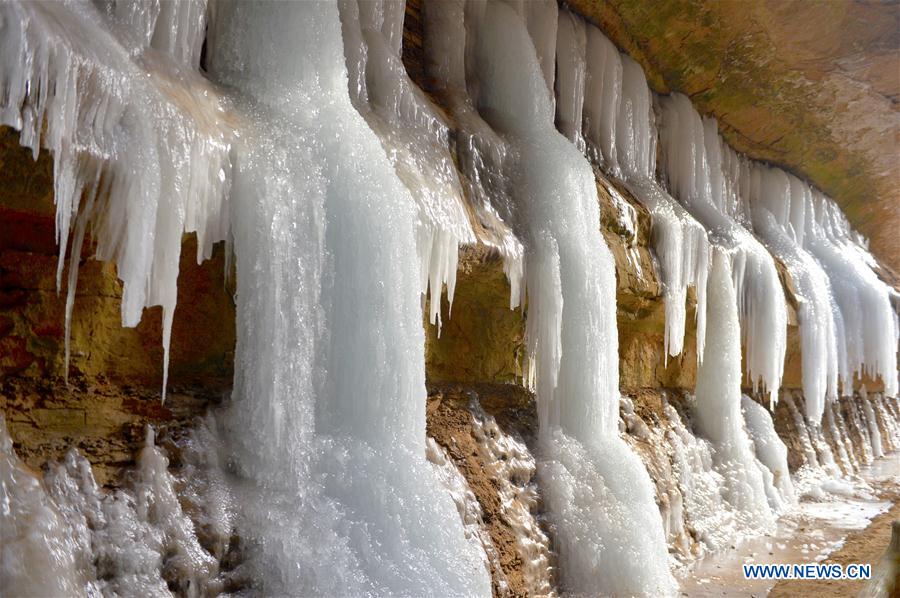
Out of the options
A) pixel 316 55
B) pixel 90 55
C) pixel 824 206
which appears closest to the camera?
pixel 90 55

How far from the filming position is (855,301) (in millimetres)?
10242

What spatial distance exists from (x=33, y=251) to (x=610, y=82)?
5165mm

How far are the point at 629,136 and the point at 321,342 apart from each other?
4.77 metres

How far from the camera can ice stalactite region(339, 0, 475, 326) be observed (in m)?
3.78

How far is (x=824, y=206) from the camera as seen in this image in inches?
421

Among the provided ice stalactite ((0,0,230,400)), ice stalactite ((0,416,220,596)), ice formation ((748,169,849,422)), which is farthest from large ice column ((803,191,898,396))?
ice stalactite ((0,416,220,596))

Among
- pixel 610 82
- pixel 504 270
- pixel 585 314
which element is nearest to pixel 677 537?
pixel 585 314

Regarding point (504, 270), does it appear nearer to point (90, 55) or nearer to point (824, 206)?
point (90, 55)

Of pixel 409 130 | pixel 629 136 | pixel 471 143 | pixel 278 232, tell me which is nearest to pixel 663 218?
pixel 629 136

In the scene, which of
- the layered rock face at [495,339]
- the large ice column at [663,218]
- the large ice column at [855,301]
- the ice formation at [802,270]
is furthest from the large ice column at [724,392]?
the large ice column at [855,301]

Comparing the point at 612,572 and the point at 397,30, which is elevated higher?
the point at 397,30

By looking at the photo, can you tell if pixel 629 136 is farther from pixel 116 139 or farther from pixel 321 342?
pixel 116 139

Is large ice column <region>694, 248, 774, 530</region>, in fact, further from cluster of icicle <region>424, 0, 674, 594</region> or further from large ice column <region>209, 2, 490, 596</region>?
large ice column <region>209, 2, 490, 596</region>

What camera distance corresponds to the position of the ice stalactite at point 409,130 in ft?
12.4
